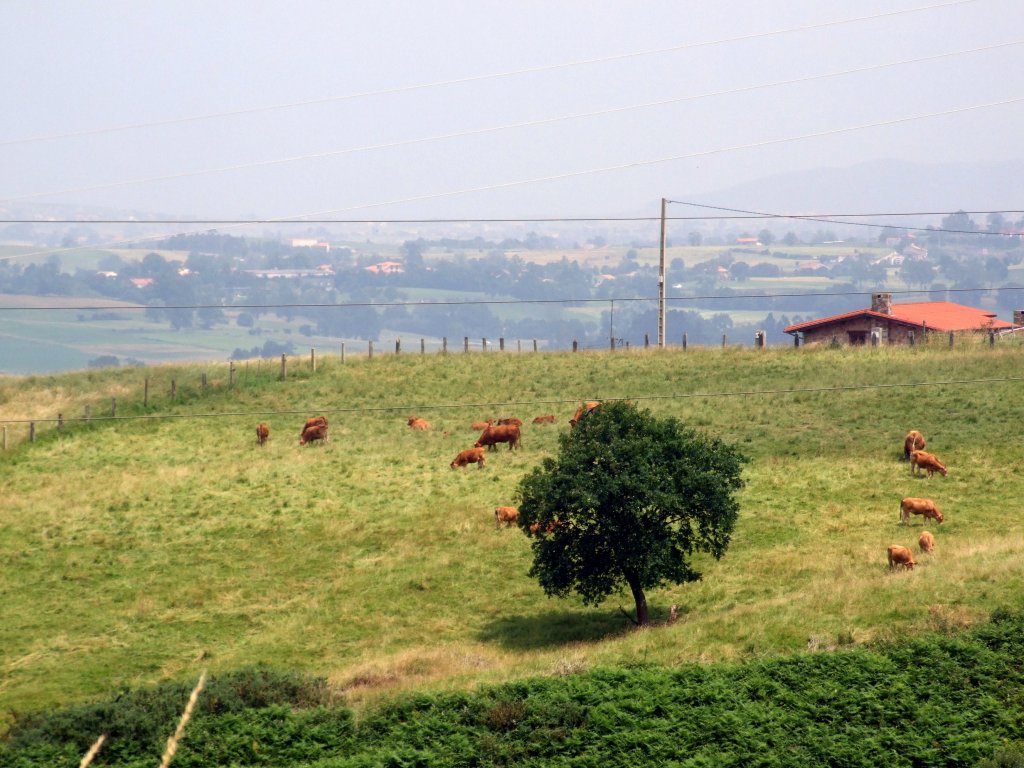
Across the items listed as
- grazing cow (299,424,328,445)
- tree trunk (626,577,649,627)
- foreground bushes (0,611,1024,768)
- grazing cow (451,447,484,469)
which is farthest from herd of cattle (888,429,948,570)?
grazing cow (299,424,328,445)

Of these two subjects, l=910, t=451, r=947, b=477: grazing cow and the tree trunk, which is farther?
l=910, t=451, r=947, b=477: grazing cow

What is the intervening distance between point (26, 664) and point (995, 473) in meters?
36.0

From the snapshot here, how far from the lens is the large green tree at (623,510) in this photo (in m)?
36.3

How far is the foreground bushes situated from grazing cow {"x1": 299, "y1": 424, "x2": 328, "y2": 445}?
96.1ft

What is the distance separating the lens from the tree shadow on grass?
1417 inches

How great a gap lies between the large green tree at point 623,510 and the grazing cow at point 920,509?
8871 millimetres

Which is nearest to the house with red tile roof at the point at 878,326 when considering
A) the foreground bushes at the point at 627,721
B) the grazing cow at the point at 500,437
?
the grazing cow at the point at 500,437

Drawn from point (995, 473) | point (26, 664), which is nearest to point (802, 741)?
point (26, 664)

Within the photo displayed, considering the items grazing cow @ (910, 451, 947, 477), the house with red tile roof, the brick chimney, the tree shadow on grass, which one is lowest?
the tree shadow on grass

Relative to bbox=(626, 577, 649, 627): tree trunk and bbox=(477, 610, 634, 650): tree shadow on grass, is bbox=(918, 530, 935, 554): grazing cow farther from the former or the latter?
bbox=(477, 610, 634, 650): tree shadow on grass

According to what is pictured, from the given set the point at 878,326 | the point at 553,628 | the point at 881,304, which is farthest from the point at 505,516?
the point at 881,304

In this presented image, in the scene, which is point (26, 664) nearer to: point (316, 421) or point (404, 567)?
point (404, 567)

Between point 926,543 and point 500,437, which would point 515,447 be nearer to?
point 500,437

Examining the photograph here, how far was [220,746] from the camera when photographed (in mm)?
28250
